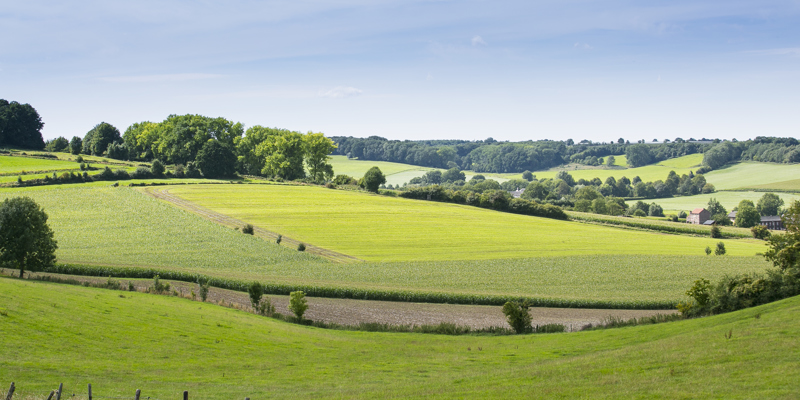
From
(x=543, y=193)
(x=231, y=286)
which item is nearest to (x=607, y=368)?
(x=231, y=286)

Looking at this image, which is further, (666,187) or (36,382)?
(666,187)

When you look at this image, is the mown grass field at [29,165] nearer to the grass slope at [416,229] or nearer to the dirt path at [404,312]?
the grass slope at [416,229]

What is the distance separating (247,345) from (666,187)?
565 ft

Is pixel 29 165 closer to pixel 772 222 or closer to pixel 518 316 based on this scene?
pixel 518 316

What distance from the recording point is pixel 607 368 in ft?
62.5

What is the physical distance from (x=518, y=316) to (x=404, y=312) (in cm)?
954

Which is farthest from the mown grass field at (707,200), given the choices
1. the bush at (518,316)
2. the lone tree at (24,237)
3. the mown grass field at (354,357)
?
the lone tree at (24,237)

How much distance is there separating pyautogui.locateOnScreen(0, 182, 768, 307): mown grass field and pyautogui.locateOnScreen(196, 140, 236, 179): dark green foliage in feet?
131

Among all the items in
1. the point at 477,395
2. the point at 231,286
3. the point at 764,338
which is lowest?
the point at 231,286

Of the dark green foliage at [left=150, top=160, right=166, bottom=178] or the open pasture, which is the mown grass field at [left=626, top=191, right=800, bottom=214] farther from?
the open pasture

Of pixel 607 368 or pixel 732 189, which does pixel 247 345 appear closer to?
pixel 607 368

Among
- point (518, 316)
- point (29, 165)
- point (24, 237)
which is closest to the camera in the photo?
point (518, 316)

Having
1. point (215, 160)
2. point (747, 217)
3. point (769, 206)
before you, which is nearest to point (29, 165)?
point (215, 160)

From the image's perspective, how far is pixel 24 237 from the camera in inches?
1535
